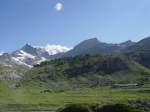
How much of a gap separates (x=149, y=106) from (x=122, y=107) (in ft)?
50.0

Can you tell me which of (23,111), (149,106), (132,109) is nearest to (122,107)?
(132,109)

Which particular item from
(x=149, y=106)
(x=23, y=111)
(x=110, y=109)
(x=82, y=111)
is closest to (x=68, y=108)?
(x=82, y=111)

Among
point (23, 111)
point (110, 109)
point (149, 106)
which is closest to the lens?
point (110, 109)

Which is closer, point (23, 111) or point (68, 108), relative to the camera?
point (68, 108)

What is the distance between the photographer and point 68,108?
55.4 m

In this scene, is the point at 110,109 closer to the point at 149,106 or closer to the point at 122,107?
the point at 122,107

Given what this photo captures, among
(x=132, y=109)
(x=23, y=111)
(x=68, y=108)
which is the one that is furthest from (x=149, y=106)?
(x=23, y=111)

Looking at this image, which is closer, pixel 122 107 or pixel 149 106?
pixel 122 107

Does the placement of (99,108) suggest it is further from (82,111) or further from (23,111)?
(23,111)

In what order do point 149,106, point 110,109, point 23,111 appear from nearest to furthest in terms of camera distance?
1. point 110,109
2. point 149,106
3. point 23,111

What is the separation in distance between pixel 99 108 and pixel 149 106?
1667 centimetres

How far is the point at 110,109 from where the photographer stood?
53.8m

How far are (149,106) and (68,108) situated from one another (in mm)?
19267

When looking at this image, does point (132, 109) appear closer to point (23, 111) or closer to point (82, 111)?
point (82, 111)
